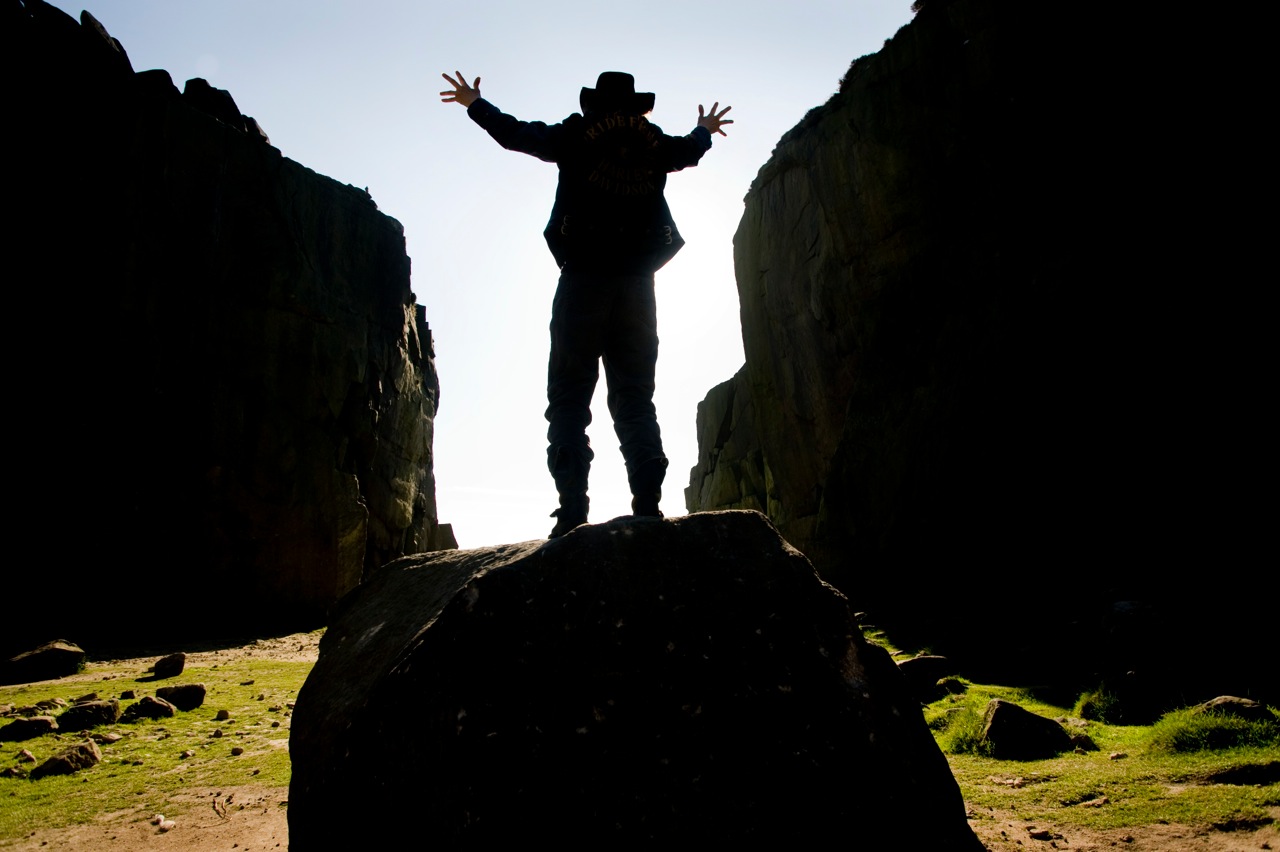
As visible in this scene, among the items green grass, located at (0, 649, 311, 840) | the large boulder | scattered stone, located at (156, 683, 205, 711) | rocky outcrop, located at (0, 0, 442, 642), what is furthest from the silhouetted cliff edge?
rocky outcrop, located at (0, 0, 442, 642)

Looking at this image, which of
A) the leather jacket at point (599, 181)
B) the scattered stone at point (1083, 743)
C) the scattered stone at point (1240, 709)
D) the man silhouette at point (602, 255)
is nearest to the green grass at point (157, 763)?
the man silhouette at point (602, 255)

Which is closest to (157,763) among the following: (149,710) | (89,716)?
(89,716)

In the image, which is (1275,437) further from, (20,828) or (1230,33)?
(20,828)

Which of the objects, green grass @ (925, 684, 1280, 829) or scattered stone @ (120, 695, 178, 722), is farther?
scattered stone @ (120, 695, 178, 722)

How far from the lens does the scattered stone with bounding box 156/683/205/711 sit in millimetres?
6391

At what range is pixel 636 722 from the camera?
2234mm

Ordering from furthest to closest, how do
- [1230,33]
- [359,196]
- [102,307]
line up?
[359,196] < [102,307] < [1230,33]

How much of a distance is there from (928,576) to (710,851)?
1165cm

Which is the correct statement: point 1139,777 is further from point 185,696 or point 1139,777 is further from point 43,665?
point 43,665

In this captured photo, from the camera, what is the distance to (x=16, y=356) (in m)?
16.5

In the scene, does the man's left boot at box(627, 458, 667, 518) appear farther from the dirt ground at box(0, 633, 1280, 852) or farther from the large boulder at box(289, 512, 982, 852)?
the dirt ground at box(0, 633, 1280, 852)

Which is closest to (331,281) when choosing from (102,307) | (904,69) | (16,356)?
(102,307)

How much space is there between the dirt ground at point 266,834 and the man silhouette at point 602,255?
206cm

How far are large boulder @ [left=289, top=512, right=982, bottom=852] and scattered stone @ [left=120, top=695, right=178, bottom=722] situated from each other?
4319mm
